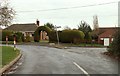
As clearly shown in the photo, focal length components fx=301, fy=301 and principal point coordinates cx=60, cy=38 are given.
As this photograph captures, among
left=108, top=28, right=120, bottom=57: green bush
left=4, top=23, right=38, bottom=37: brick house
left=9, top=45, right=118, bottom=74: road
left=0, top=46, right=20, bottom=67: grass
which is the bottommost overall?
left=9, top=45, right=118, bottom=74: road

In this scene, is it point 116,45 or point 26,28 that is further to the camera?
point 26,28

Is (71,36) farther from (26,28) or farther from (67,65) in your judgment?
(67,65)

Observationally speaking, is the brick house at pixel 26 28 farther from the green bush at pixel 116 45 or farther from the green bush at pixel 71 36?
the green bush at pixel 116 45

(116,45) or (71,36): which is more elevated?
(71,36)

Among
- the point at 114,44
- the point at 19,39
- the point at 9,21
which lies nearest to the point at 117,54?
the point at 114,44

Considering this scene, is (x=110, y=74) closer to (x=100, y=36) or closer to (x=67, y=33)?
(x=67, y=33)

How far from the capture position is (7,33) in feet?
220

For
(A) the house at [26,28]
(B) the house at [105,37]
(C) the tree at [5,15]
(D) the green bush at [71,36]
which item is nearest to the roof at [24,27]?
(A) the house at [26,28]

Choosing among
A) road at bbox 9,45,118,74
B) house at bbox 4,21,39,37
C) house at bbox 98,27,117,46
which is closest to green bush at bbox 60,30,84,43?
house at bbox 98,27,117,46

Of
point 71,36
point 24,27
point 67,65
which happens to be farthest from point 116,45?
point 24,27

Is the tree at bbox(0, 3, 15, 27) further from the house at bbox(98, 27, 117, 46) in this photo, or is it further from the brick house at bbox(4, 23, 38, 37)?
the brick house at bbox(4, 23, 38, 37)

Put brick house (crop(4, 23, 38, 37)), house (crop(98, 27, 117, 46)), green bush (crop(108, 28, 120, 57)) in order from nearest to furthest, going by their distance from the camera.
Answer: green bush (crop(108, 28, 120, 57)) → house (crop(98, 27, 117, 46)) → brick house (crop(4, 23, 38, 37))

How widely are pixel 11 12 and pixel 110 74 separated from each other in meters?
17.3

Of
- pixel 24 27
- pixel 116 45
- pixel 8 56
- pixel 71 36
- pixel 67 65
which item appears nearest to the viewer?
pixel 67 65
